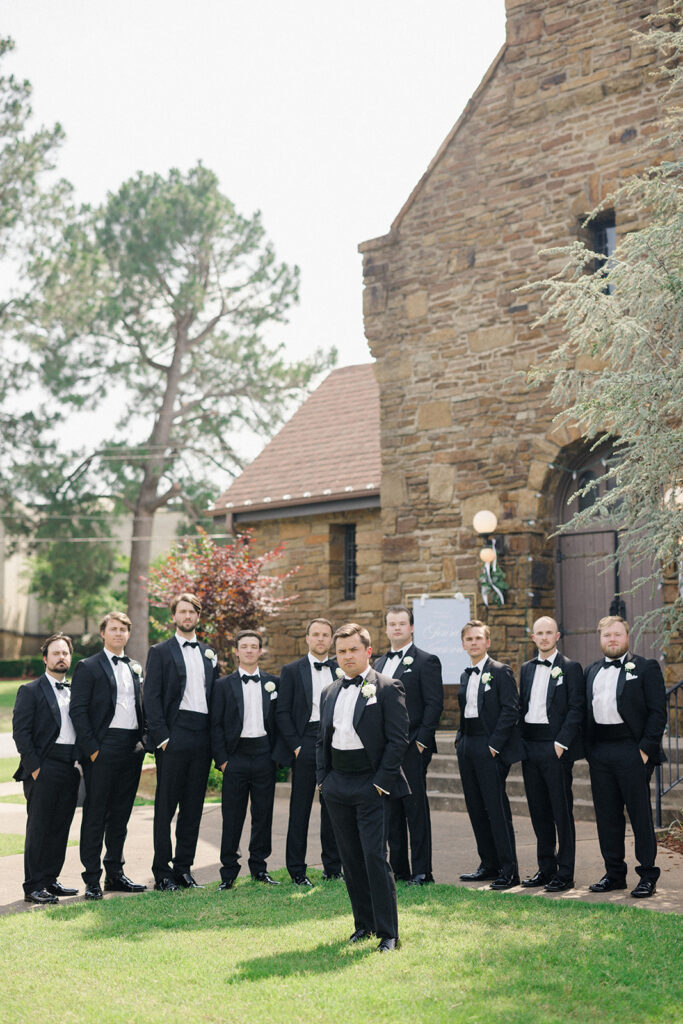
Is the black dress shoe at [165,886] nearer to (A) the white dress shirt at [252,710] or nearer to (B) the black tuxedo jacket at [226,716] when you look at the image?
(B) the black tuxedo jacket at [226,716]

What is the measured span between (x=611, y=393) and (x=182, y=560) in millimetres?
9504

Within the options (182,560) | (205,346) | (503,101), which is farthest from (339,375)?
(205,346)

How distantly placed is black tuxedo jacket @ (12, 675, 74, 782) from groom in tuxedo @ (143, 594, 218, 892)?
0.65 m

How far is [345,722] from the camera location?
19.8ft

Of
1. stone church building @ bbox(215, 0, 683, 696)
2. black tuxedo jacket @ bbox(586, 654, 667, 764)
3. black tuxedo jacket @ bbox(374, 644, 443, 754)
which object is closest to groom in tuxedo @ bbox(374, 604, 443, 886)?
black tuxedo jacket @ bbox(374, 644, 443, 754)

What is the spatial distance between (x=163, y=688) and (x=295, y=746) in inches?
41.4

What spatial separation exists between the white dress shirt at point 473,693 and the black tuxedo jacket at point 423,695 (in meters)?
0.20

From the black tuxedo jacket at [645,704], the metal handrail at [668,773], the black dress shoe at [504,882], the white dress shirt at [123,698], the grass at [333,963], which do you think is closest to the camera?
the grass at [333,963]

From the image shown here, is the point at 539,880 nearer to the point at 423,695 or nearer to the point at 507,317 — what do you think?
the point at 423,695

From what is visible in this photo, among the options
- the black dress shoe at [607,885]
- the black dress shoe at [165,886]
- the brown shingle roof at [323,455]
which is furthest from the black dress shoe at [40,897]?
the brown shingle roof at [323,455]

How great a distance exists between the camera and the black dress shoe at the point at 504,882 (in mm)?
7277

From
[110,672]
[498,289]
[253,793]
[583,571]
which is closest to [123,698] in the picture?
[110,672]

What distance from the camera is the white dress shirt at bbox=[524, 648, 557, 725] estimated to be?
303 inches

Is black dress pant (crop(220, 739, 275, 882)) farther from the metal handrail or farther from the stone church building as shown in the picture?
the stone church building
